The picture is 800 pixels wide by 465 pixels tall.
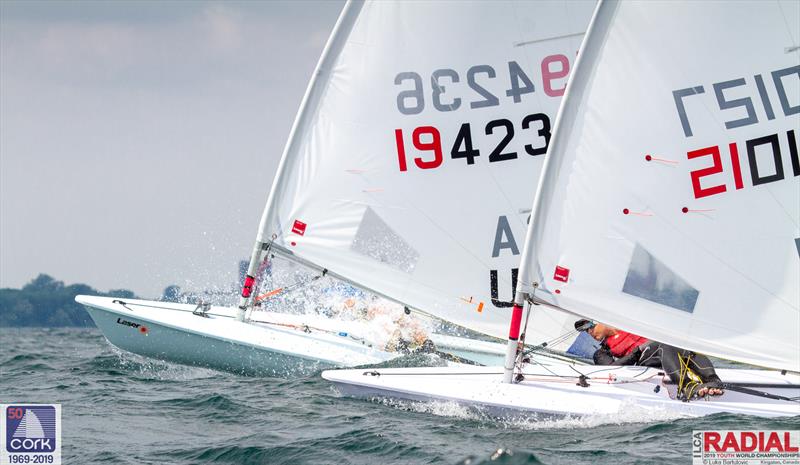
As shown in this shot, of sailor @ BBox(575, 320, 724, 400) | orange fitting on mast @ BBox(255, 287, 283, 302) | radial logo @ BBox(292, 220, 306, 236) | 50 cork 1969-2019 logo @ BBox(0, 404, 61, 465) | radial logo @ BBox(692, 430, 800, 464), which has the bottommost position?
50 cork 1969-2019 logo @ BBox(0, 404, 61, 465)

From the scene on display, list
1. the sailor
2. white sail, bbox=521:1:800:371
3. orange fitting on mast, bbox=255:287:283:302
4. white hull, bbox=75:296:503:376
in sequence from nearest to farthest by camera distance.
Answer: white sail, bbox=521:1:800:371 < the sailor < white hull, bbox=75:296:503:376 < orange fitting on mast, bbox=255:287:283:302

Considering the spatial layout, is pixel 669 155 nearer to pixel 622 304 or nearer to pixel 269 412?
pixel 622 304

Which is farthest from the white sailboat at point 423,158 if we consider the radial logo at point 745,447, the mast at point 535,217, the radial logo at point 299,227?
the radial logo at point 745,447

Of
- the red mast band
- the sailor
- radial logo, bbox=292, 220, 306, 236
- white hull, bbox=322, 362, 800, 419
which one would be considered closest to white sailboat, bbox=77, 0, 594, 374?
radial logo, bbox=292, 220, 306, 236

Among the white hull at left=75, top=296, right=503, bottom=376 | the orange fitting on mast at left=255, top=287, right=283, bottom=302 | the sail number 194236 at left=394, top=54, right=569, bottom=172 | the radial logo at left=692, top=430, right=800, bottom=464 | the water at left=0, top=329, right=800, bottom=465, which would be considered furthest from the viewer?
the orange fitting on mast at left=255, top=287, right=283, bottom=302

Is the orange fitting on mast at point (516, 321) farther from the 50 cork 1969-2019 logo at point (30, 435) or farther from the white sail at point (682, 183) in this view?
the 50 cork 1969-2019 logo at point (30, 435)

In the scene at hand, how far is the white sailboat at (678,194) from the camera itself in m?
10.4

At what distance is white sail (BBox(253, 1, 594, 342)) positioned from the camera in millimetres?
13734

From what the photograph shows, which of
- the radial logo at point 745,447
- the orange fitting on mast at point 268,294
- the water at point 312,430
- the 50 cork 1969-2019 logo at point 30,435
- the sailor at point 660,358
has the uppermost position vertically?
the orange fitting on mast at point 268,294

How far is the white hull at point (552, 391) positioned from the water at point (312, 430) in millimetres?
128

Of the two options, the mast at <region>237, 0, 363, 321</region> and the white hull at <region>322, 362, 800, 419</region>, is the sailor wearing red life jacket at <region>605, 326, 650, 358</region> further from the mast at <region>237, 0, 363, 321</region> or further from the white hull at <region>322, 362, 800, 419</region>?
the mast at <region>237, 0, 363, 321</region>

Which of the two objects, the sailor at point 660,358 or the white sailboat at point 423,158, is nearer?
the sailor at point 660,358

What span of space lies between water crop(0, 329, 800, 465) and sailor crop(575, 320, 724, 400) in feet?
1.91

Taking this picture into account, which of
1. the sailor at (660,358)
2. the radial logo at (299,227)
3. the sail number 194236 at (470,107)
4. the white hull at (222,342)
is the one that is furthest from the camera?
the radial logo at (299,227)
